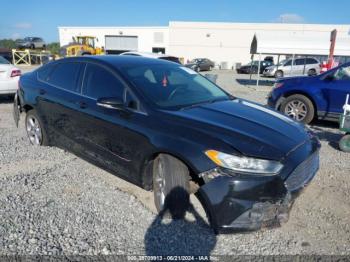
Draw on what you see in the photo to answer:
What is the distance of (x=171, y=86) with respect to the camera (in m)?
3.83

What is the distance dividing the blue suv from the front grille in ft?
13.8

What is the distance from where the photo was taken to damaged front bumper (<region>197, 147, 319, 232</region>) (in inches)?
103

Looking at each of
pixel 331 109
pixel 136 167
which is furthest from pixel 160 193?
pixel 331 109

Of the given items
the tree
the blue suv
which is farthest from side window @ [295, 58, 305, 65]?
the tree

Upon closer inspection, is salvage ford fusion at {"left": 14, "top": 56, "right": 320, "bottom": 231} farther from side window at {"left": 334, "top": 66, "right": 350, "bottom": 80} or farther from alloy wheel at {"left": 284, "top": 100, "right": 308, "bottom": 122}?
side window at {"left": 334, "top": 66, "right": 350, "bottom": 80}

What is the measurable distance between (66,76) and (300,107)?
17.5 ft

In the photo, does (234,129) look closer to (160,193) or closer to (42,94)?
(160,193)

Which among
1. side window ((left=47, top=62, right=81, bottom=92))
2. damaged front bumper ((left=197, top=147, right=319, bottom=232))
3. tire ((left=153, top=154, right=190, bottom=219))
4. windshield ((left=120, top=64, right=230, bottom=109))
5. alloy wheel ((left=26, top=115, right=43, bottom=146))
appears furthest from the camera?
alloy wheel ((left=26, top=115, right=43, bottom=146))

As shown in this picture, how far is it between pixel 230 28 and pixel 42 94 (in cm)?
4535

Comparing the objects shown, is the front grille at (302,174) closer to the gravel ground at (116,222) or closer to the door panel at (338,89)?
the gravel ground at (116,222)

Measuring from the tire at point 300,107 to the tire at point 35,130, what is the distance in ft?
17.6

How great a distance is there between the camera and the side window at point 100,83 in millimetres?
3648

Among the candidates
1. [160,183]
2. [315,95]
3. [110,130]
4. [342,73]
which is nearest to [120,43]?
[315,95]

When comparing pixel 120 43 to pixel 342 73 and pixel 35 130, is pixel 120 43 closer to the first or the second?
pixel 342 73
